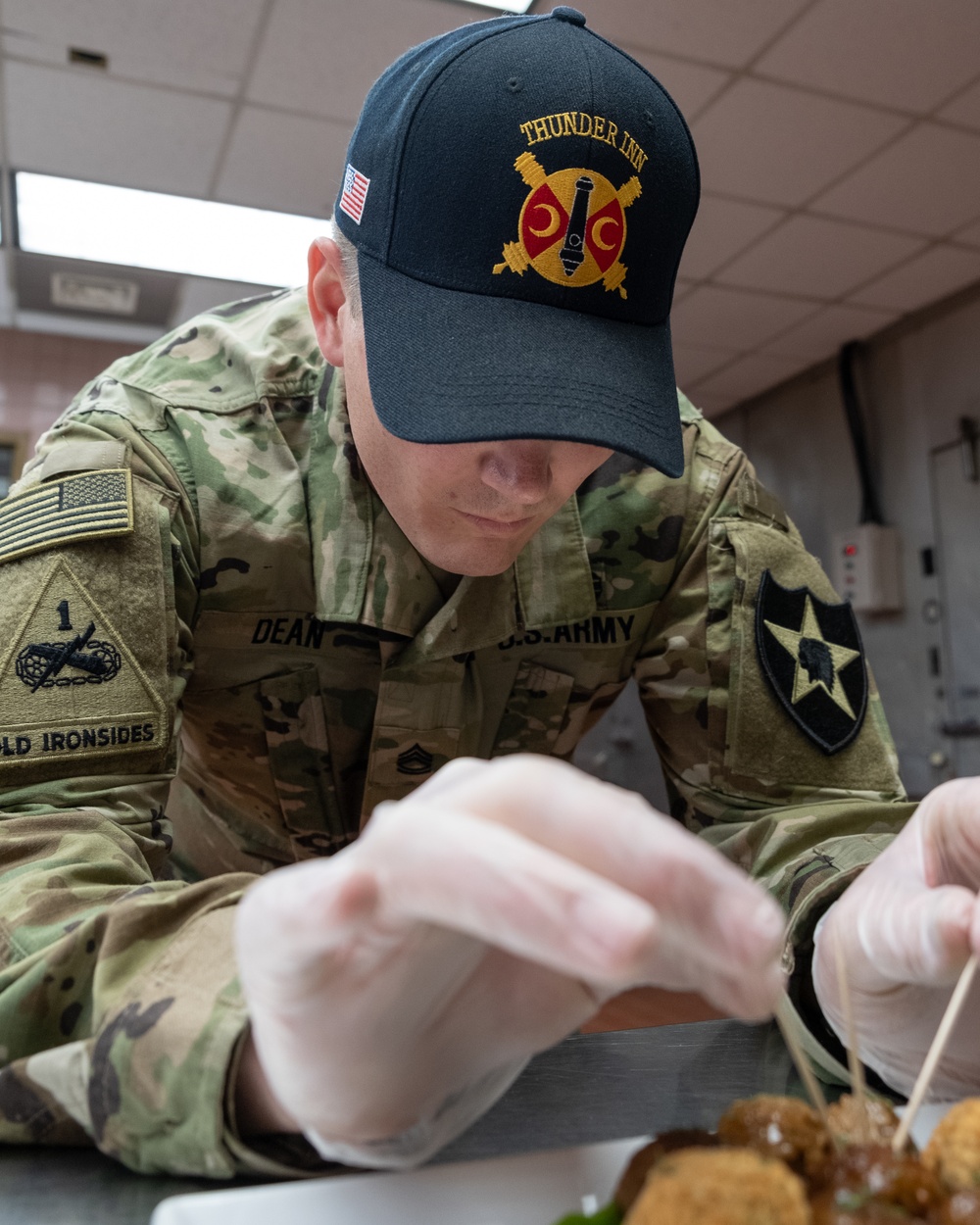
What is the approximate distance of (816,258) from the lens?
365cm

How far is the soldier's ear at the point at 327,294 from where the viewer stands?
905 millimetres

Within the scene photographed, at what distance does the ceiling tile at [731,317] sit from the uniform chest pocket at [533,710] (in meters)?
3.11

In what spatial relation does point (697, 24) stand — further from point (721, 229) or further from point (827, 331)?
point (827, 331)

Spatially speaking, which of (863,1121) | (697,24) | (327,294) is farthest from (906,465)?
(863,1121)

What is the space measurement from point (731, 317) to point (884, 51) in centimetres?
163

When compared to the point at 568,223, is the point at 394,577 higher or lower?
lower

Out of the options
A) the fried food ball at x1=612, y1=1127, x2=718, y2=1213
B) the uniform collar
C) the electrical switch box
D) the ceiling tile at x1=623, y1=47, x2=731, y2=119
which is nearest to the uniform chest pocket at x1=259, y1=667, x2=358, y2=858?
the uniform collar

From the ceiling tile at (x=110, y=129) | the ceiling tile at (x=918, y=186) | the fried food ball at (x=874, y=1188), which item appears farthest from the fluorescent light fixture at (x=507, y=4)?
the fried food ball at (x=874, y=1188)

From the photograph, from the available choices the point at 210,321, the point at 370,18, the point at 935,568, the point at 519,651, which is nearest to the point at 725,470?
the point at 519,651

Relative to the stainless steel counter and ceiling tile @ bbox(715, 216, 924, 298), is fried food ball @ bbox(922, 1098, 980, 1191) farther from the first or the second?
ceiling tile @ bbox(715, 216, 924, 298)

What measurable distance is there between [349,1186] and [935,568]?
424cm

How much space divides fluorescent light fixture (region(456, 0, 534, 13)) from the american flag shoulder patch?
2.04 metres

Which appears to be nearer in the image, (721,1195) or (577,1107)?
(721,1195)

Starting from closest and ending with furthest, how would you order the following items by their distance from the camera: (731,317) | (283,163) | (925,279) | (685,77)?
1. (685,77)
2. (283,163)
3. (925,279)
4. (731,317)
